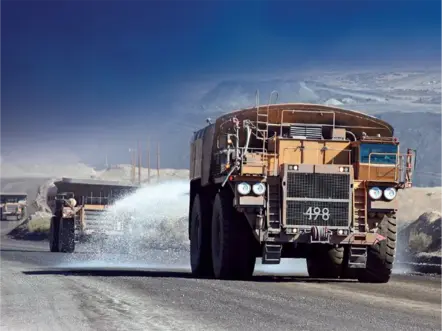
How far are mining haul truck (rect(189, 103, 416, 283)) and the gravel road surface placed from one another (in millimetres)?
659

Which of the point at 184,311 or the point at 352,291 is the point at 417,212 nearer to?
the point at 352,291

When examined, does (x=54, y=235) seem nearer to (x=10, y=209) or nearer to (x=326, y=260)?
(x=326, y=260)

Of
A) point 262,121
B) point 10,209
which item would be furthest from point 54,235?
point 10,209

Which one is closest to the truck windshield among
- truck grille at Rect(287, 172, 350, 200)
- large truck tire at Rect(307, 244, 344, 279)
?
truck grille at Rect(287, 172, 350, 200)

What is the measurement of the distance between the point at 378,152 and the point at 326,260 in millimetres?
2698

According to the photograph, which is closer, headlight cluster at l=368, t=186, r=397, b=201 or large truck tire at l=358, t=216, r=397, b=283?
headlight cluster at l=368, t=186, r=397, b=201

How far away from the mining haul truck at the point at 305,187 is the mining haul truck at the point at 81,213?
21.2 metres

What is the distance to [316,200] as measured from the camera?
758 inches

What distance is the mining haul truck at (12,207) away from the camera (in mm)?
84506

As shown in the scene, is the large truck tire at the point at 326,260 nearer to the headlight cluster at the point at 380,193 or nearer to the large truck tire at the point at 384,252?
the large truck tire at the point at 384,252

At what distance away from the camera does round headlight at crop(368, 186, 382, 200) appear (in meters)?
19.4

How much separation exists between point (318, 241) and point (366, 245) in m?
1.00

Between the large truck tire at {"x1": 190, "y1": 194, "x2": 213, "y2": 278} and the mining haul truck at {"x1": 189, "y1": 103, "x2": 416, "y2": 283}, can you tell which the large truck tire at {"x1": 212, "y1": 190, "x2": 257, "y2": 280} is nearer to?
the mining haul truck at {"x1": 189, "y1": 103, "x2": 416, "y2": 283}

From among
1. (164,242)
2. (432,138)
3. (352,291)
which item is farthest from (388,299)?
(432,138)
